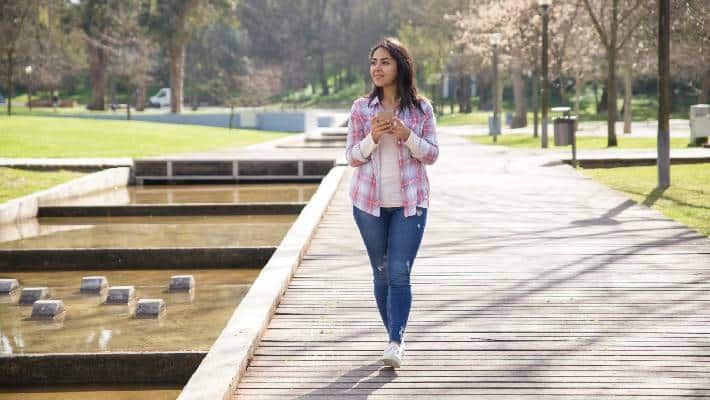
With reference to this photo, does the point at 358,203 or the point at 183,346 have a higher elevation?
the point at 358,203

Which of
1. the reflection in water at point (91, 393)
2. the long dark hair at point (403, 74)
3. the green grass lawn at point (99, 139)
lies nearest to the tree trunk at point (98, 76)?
A: the green grass lawn at point (99, 139)

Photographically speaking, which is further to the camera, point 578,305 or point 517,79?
point 517,79

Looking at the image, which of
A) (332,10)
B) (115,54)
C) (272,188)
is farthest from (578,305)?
(332,10)

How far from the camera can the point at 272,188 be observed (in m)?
23.6

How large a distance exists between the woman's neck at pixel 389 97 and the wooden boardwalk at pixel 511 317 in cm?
155

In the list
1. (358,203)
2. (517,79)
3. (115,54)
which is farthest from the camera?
(115,54)

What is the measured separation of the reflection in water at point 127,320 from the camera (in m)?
9.34

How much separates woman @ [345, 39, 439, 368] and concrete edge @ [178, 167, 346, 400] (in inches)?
34.5

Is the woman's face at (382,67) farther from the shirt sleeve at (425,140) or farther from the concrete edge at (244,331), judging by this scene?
the concrete edge at (244,331)

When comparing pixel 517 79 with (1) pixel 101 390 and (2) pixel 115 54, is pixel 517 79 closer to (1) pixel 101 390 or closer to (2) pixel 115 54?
(2) pixel 115 54

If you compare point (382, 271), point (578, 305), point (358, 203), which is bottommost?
point (578, 305)

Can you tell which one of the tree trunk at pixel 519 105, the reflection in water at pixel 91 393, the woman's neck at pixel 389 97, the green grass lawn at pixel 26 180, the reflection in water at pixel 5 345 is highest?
the tree trunk at pixel 519 105

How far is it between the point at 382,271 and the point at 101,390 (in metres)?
2.90

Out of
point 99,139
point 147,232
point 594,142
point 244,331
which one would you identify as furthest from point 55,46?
point 244,331
